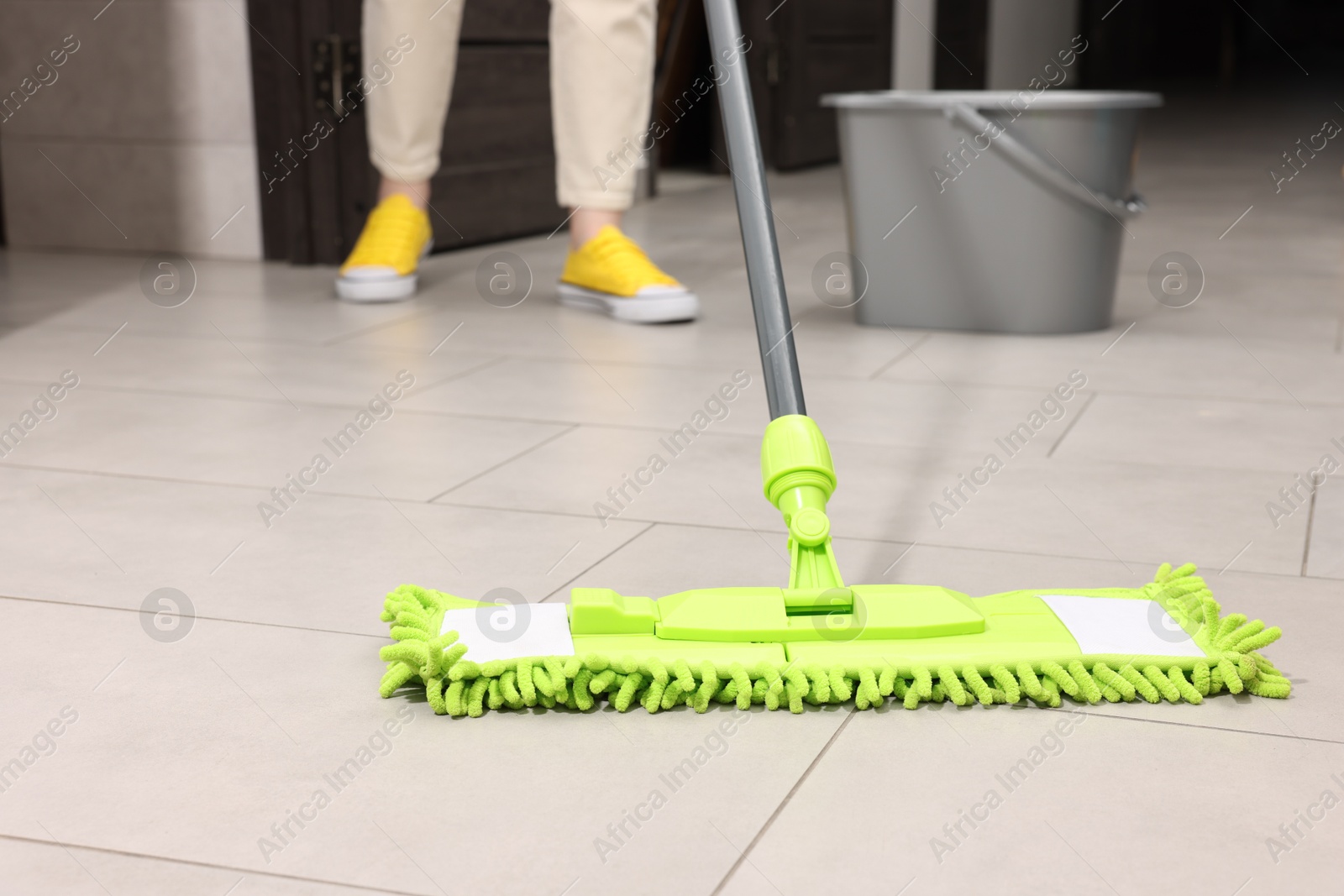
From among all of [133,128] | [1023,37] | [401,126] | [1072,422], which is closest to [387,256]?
[401,126]

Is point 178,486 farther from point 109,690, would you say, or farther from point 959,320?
point 959,320

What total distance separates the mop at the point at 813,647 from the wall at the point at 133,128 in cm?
190

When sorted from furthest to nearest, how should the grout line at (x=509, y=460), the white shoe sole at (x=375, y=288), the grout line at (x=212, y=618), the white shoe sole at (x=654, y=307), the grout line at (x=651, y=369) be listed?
the white shoe sole at (x=375, y=288) < the white shoe sole at (x=654, y=307) < the grout line at (x=651, y=369) < the grout line at (x=509, y=460) < the grout line at (x=212, y=618)

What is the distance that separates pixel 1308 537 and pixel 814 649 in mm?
480

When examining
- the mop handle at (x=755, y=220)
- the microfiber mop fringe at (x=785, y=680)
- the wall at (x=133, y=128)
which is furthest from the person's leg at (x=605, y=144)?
the microfiber mop fringe at (x=785, y=680)

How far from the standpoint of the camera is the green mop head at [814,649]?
700 mm

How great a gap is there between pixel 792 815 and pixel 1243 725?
245 millimetres

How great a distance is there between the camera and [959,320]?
5.98 ft

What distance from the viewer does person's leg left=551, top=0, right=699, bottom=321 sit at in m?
1.87

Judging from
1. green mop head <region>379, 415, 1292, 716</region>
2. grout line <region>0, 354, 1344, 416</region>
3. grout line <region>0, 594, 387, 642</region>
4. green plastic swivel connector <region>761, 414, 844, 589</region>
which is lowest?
grout line <region>0, 354, 1344, 416</region>

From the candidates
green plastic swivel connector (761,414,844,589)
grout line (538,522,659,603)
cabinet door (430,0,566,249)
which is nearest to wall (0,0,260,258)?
cabinet door (430,0,566,249)

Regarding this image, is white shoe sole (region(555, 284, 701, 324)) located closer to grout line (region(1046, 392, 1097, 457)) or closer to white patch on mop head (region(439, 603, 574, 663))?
grout line (region(1046, 392, 1097, 457))

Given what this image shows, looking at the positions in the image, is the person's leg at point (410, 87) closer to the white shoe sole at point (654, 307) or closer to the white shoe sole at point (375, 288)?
the white shoe sole at point (375, 288)

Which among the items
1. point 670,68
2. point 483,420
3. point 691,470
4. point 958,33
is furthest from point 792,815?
point 958,33
